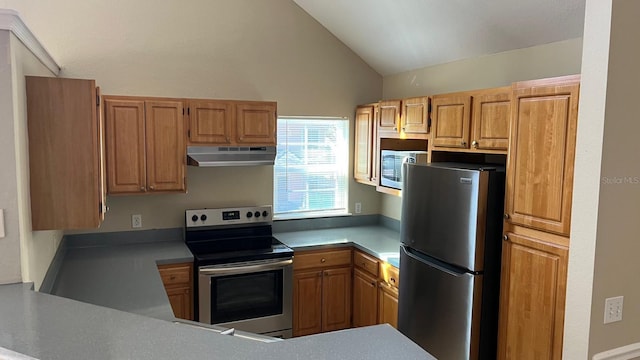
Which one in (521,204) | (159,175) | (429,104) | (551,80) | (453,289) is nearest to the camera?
(551,80)

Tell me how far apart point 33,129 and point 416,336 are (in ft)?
8.46

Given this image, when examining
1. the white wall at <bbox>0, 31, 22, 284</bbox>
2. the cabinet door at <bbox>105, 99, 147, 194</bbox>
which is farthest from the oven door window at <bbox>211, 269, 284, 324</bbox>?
the white wall at <bbox>0, 31, 22, 284</bbox>

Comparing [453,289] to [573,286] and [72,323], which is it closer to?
[573,286]

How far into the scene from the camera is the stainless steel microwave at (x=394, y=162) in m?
3.65

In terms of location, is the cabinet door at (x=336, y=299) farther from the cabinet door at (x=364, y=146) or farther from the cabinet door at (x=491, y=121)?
the cabinet door at (x=491, y=121)

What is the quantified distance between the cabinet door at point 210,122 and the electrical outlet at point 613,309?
2.84 metres

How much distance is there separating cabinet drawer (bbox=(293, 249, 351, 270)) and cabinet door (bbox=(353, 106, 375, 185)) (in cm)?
72

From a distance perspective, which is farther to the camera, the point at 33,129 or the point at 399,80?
the point at 399,80

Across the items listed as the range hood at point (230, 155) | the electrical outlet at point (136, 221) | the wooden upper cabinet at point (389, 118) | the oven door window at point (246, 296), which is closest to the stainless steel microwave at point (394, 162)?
the wooden upper cabinet at point (389, 118)

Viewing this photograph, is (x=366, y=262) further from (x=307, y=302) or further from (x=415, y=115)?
(x=415, y=115)

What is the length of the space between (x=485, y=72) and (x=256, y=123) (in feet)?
6.05

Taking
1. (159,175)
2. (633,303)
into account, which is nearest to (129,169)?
(159,175)

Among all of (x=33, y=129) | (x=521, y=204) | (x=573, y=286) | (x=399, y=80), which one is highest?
(x=399, y=80)

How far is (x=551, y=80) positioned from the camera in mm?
2365
